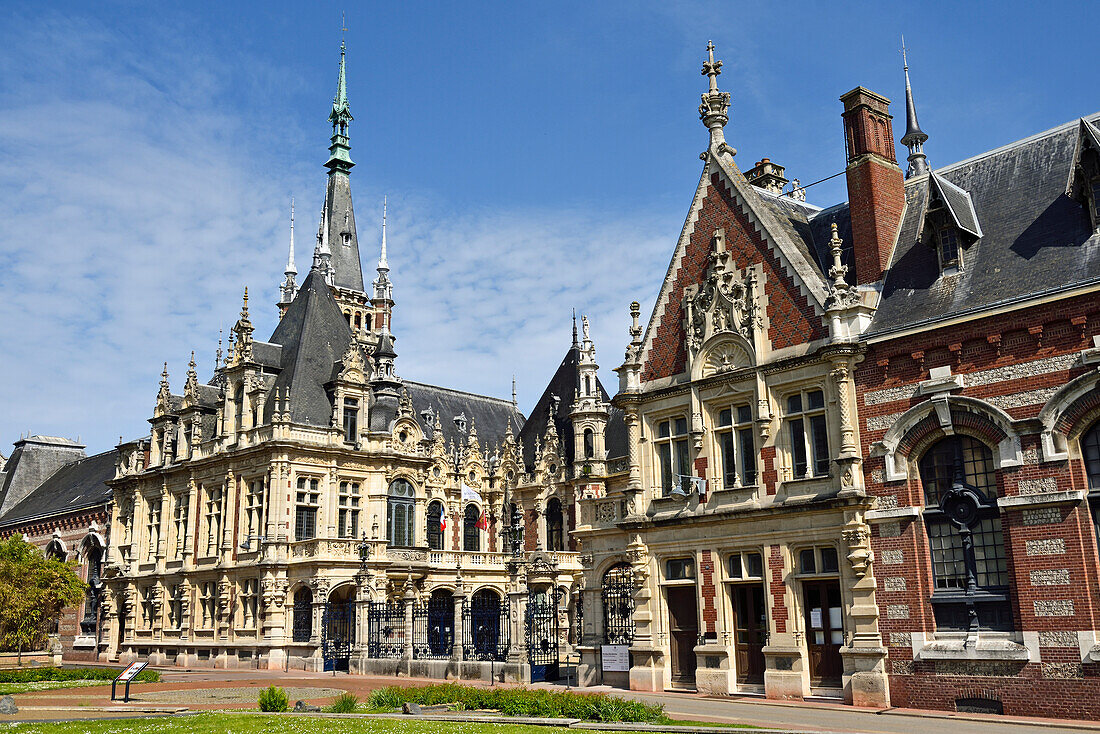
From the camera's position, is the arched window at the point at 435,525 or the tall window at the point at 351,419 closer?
the tall window at the point at 351,419

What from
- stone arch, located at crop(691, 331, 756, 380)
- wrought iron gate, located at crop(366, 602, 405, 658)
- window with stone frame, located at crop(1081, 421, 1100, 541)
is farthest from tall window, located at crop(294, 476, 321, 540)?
window with stone frame, located at crop(1081, 421, 1100, 541)

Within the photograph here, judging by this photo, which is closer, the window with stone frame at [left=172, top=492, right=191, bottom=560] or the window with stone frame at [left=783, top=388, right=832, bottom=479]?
the window with stone frame at [left=783, top=388, right=832, bottom=479]

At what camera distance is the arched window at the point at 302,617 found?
141 feet

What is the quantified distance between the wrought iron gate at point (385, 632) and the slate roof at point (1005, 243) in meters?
21.4

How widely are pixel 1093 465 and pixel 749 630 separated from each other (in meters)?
9.58

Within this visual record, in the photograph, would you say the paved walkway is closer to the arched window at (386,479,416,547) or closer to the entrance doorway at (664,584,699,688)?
the entrance doorway at (664,584,699,688)

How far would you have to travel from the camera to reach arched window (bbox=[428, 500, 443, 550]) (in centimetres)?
5141

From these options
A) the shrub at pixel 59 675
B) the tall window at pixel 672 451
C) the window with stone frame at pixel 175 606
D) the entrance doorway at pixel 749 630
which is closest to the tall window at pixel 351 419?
the window with stone frame at pixel 175 606

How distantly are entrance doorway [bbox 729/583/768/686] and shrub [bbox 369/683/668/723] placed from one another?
6.06 metres

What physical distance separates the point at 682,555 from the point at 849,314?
26.7ft

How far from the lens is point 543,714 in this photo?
19.4 meters

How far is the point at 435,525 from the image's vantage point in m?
51.8

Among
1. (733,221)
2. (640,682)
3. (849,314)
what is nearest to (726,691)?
(640,682)

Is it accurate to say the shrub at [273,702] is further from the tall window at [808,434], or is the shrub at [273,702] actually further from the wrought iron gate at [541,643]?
the tall window at [808,434]
